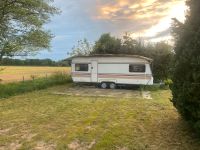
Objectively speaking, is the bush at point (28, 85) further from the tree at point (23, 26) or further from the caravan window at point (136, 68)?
the caravan window at point (136, 68)

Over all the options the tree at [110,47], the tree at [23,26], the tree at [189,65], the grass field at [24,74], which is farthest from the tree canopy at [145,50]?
the tree at [189,65]

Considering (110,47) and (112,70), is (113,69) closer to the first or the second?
(112,70)

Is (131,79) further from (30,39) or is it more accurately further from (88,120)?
(88,120)

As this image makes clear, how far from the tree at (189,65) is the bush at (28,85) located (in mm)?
11957

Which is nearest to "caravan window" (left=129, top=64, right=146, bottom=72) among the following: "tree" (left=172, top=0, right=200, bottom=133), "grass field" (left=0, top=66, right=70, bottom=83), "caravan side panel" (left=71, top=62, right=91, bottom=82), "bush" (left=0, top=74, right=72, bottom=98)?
"caravan side panel" (left=71, top=62, right=91, bottom=82)

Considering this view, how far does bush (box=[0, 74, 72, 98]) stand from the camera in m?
17.5

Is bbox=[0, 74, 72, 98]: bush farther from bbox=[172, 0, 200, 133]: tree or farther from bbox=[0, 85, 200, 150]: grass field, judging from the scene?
bbox=[172, 0, 200, 133]: tree

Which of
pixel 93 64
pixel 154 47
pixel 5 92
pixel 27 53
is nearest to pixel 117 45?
pixel 154 47

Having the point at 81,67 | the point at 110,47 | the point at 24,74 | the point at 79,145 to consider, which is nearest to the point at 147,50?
the point at 110,47

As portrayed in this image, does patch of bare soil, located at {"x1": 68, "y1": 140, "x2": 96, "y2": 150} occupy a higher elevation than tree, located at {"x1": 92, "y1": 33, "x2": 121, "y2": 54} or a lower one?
lower

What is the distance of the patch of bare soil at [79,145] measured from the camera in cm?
699

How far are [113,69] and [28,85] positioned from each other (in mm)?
6309

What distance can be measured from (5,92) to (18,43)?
320cm

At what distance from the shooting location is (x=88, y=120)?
392 inches
